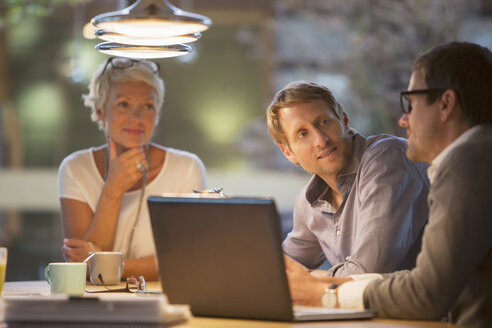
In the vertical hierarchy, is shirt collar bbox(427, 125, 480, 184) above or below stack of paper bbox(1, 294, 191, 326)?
above

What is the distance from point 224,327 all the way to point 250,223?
0.70ft

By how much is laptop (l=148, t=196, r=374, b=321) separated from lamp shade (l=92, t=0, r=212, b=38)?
1.73 feet

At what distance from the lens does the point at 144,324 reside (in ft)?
4.44

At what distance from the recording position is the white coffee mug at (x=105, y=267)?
227cm

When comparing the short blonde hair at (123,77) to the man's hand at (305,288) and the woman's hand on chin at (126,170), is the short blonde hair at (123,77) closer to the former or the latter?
the woman's hand on chin at (126,170)

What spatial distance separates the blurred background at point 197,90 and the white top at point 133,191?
2.69m

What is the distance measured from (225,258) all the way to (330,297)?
310mm

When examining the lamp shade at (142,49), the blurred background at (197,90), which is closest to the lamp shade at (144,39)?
the lamp shade at (142,49)

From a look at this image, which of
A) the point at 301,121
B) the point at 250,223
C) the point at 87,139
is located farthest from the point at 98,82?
the point at 87,139

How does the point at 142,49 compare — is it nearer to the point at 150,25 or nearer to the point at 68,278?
the point at 150,25

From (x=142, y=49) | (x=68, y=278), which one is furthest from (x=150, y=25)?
(x=68, y=278)

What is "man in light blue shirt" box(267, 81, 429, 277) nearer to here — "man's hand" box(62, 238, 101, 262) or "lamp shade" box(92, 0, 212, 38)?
"lamp shade" box(92, 0, 212, 38)

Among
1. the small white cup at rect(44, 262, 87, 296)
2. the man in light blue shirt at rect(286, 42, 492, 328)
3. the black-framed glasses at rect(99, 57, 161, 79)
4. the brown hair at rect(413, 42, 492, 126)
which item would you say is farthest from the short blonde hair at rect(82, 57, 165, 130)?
the brown hair at rect(413, 42, 492, 126)

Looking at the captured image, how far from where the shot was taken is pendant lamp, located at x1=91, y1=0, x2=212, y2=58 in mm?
1829
